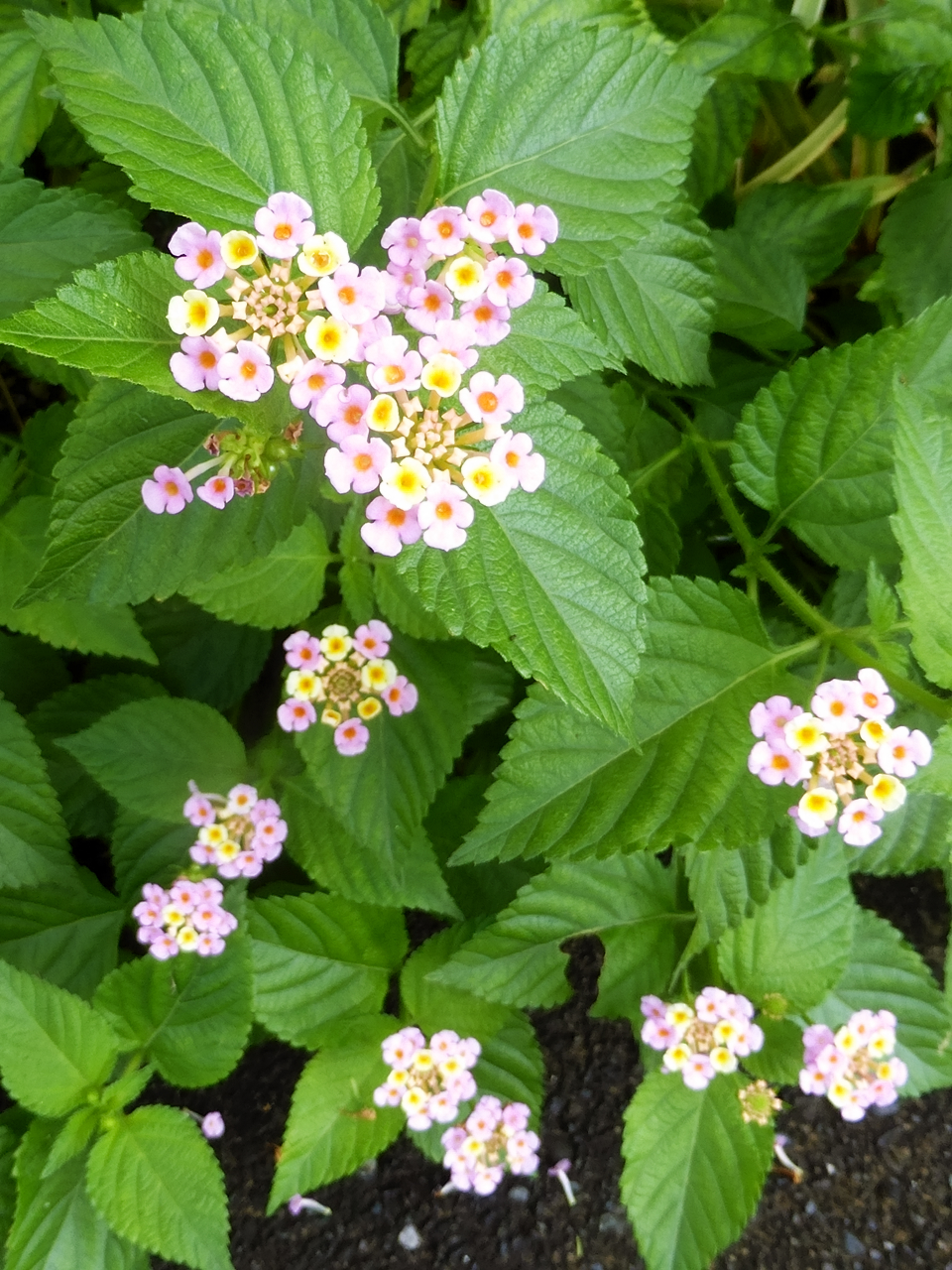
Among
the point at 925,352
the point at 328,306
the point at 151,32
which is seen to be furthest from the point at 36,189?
the point at 925,352

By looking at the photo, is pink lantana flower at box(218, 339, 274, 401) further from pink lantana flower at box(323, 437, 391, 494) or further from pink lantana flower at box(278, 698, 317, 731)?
pink lantana flower at box(278, 698, 317, 731)

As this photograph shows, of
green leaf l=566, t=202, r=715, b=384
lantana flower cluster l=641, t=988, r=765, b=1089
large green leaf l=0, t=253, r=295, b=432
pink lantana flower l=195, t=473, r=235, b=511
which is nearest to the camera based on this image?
large green leaf l=0, t=253, r=295, b=432

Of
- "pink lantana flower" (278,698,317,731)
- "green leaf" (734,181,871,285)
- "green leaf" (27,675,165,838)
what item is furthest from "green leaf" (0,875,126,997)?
"green leaf" (734,181,871,285)

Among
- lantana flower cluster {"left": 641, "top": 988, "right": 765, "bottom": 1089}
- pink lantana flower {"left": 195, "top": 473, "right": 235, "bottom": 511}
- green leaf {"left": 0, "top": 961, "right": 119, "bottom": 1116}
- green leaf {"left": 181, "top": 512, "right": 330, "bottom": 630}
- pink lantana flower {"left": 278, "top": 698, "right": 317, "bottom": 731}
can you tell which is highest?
pink lantana flower {"left": 195, "top": 473, "right": 235, "bottom": 511}

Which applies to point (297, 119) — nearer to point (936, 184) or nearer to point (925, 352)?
point (925, 352)

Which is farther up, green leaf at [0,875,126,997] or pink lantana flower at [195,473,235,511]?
pink lantana flower at [195,473,235,511]

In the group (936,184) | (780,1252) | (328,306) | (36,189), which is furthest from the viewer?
(780,1252)
